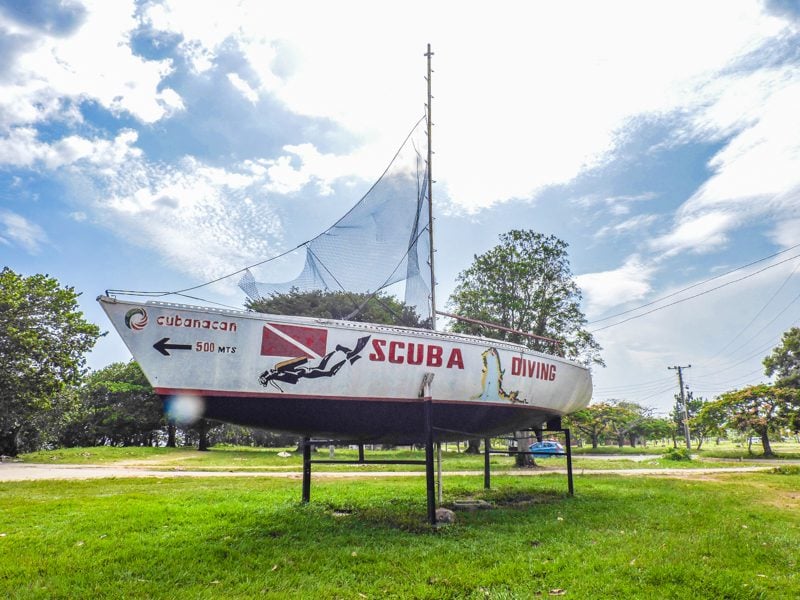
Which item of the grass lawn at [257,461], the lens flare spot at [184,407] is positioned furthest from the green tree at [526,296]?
the lens flare spot at [184,407]

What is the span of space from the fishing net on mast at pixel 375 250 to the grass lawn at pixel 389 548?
3.47 metres

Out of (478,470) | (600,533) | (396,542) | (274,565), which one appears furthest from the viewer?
(478,470)

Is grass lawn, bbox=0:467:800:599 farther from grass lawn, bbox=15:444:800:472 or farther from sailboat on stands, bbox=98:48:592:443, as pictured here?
grass lawn, bbox=15:444:800:472

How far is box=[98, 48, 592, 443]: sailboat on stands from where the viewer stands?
19.6 feet

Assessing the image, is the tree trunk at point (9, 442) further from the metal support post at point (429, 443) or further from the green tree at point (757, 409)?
the green tree at point (757, 409)

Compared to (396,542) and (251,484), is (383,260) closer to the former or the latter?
(396,542)

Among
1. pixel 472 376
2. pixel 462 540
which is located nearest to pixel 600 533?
pixel 462 540

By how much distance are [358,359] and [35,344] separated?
74.5 ft

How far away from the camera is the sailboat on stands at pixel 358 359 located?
19.6 feet

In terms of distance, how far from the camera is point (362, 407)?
6777mm

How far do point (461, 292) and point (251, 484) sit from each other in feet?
47.4

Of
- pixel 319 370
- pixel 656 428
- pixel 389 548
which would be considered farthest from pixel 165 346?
pixel 656 428

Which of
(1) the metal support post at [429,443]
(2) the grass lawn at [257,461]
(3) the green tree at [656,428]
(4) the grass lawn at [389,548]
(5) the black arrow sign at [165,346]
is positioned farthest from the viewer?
(3) the green tree at [656,428]

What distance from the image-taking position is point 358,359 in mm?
6605
